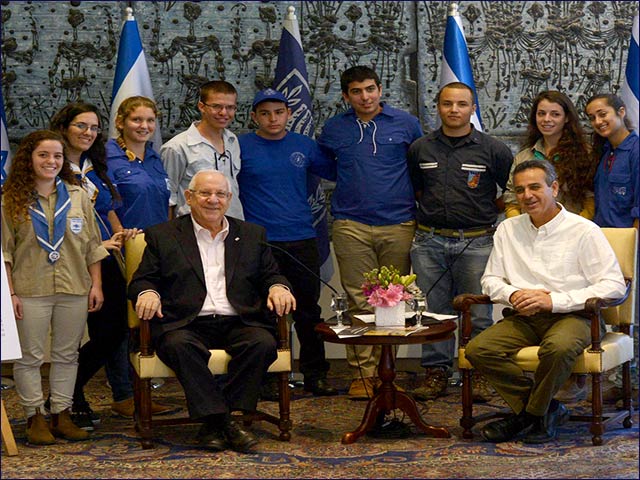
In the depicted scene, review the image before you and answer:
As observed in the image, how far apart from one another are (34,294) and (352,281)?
69.8 inches

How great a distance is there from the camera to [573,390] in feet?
16.5

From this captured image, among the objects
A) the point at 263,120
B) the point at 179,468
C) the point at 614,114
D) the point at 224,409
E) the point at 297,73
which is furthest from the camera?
the point at 297,73

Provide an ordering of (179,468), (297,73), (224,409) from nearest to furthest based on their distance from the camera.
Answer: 1. (179,468)
2. (224,409)
3. (297,73)

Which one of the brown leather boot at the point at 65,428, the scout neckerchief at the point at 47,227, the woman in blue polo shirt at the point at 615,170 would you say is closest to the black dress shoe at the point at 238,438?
the brown leather boot at the point at 65,428

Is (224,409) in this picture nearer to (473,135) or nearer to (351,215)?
(351,215)

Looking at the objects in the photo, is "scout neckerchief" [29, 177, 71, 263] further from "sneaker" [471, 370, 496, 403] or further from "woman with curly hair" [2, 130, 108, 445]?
"sneaker" [471, 370, 496, 403]

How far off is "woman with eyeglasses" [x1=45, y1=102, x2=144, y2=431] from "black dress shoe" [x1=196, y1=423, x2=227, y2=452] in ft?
2.42

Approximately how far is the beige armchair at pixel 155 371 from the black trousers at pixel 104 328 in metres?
0.27

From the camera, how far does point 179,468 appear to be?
409cm

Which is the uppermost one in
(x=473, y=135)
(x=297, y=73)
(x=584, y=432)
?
(x=297, y=73)

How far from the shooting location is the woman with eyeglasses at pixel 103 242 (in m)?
4.89

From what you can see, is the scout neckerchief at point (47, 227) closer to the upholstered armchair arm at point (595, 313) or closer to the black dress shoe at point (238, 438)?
the black dress shoe at point (238, 438)

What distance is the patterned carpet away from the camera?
13.0 feet

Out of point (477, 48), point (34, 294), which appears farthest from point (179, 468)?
point (477, 48)
